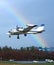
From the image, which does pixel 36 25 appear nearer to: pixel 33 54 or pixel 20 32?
pixel 20 32

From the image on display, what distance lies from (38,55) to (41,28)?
483ft

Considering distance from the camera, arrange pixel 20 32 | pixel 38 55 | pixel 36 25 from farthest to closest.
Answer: pixel 38 55
pixel 20 32
pixel 36 25

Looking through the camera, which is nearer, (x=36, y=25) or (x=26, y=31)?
(x=36, y=25)

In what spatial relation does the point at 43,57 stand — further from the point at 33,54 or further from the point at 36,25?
the point at 36,25

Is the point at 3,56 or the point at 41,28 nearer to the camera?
the point at 41,28

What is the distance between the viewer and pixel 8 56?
19988cm

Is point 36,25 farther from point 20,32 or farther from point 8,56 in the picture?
point 8,56

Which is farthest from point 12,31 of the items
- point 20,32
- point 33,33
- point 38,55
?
point 38,55

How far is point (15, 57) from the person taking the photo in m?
200

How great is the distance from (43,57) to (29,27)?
488ft

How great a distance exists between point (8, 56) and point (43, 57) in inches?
976

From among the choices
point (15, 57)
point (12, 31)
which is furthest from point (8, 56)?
point (12, 31)

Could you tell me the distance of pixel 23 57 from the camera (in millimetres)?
199375

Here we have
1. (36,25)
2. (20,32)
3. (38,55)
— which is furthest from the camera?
(38,55)
